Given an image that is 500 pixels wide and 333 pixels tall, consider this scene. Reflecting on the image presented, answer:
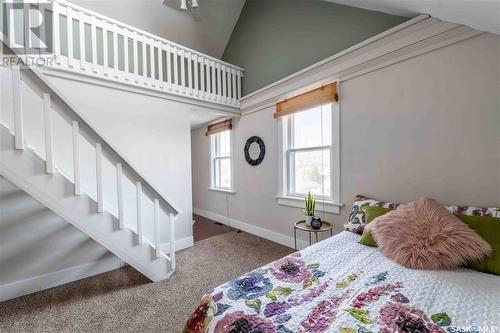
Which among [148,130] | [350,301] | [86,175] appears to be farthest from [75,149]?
[350,301]

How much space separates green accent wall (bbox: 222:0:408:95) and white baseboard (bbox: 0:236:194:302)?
10.1ft

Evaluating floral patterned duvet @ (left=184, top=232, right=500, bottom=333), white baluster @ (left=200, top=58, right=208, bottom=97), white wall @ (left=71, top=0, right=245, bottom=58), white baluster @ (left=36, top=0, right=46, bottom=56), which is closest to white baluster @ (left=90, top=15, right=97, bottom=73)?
white baluster @ (left=36, top=0, right=46, bottom=56)

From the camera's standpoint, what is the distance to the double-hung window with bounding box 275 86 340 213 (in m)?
2.46

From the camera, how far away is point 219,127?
4.08 meters

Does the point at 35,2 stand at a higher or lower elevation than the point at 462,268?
higher

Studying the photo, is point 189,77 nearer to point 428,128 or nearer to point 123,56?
point 123,56

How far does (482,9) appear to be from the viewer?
0.97 m

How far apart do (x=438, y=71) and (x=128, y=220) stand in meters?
3.43

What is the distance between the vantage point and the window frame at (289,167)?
2412mm

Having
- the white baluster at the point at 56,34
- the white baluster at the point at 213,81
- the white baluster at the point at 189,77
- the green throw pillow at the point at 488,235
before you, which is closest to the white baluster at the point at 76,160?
the white baluster at the point at 56,34

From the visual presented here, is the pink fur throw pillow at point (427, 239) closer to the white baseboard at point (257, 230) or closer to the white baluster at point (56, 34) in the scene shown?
the white baseboard at point (257, 230)

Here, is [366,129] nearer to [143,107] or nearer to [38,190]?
[143,107]

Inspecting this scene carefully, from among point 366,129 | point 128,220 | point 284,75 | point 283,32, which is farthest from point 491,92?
point 128,220

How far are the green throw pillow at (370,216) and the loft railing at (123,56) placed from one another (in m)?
2.54
